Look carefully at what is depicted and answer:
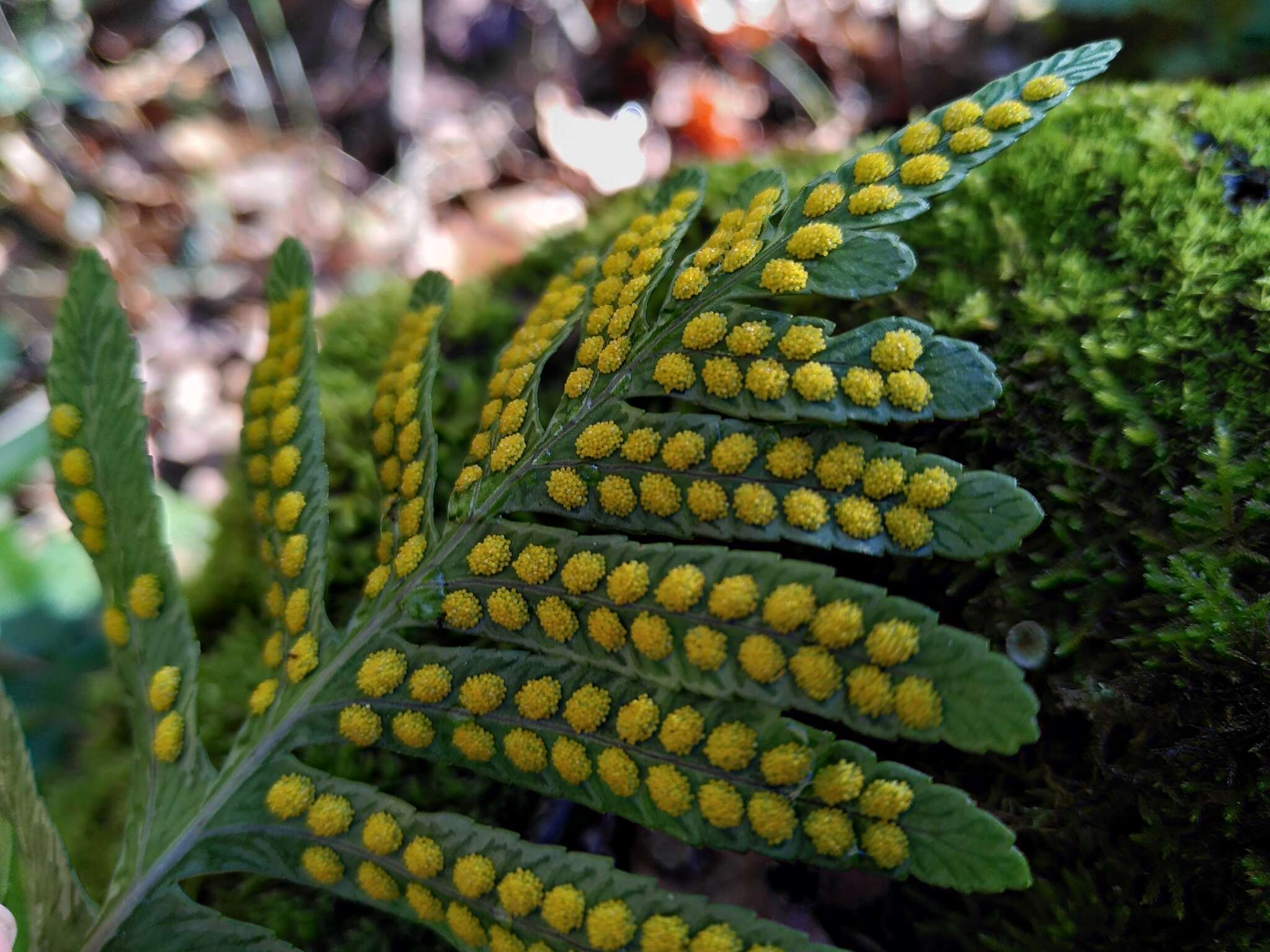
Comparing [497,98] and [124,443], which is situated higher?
[497,98]

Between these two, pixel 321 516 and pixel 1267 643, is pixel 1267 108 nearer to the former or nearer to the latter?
pixel 1267 643

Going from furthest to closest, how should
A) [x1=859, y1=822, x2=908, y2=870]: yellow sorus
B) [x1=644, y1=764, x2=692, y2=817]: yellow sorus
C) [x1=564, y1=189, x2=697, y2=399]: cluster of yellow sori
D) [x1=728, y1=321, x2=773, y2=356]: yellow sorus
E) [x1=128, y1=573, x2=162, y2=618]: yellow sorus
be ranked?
[x1=128, y1=573, x2=162, y2=618]: yellow sorus
[x1=564, y1=189, x2=697, y2=399]: cluster of yellow sori
[x1=728, y1=321, x2=773, y2=356]: yellow sorus
[x1=644, y1=764, x2=692, y2=817]: yellow sorus
[x1=859, y1=822, x2=908, y2=870]: yellow sorus

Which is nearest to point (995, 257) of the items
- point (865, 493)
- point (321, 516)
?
point (865, 493)

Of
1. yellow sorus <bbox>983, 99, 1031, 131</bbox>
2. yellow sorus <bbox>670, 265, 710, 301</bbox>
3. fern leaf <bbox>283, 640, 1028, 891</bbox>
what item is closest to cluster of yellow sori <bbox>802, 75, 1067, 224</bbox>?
yellow sorus <bbox>983, 99, 1031, 131</bbox>

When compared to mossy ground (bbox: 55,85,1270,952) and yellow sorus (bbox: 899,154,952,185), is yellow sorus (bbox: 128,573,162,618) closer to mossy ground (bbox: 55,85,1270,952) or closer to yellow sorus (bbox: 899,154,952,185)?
mossy ground (bbox: 55,85,1270,952)

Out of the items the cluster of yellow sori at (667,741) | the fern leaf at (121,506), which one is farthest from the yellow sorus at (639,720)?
the fern leaf at (121,506)

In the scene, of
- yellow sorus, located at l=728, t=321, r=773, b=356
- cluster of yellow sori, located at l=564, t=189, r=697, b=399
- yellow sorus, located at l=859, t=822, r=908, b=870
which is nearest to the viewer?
yellow sorus, located at l=859, t=822, r=908, b=870

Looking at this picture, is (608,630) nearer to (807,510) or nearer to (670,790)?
(670,790)
